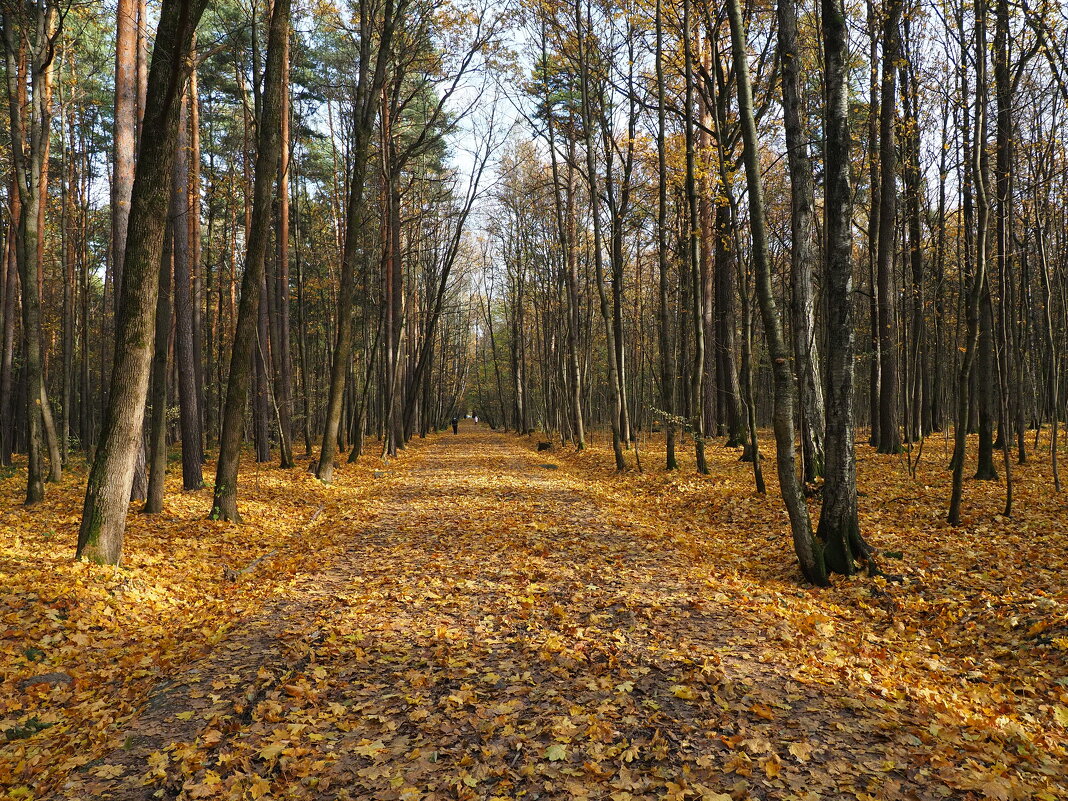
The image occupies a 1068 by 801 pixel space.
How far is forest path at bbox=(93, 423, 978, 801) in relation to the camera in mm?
3281

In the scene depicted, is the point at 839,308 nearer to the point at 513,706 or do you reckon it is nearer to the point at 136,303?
the point at 513,706

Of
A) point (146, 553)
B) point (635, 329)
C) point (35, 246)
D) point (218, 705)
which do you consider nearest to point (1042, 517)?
point (218, 705)

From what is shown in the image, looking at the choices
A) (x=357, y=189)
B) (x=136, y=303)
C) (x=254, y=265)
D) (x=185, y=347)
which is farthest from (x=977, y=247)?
(x=185, y=347)

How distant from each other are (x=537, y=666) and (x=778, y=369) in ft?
13.2

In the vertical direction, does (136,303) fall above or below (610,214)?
below

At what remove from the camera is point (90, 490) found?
6.55 metres

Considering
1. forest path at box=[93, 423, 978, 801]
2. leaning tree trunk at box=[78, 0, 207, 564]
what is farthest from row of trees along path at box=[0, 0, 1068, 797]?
forest path at box=[93, 423, 978, 801]

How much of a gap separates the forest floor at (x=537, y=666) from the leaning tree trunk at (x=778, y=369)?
1.50 ft

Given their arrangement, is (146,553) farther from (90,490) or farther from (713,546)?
(713,546)

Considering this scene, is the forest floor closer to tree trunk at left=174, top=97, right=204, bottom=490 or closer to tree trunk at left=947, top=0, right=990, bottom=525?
tree trunk at left=947, top=0, right=990, bottom=525

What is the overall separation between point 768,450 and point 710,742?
598 inches

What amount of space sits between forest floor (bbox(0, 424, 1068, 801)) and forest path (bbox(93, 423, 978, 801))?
0.06 ft

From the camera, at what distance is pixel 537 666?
4723mm

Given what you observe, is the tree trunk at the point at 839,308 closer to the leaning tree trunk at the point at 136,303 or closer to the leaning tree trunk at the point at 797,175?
the leaning tree trunk at the point at 797,175
